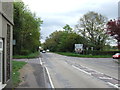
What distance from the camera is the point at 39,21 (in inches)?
2007

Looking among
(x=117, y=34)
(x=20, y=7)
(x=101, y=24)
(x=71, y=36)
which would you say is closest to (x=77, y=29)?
(x=71, y=36)

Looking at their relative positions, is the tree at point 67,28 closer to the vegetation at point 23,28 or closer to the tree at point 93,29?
the tree at point 93,29

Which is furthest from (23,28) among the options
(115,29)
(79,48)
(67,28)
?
(67,28)

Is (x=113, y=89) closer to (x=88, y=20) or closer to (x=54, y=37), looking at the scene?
(x=88, y=20)

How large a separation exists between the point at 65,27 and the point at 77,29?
19.5 m

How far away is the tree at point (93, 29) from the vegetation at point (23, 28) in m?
15.5

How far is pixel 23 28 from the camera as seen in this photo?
4203 centimetres

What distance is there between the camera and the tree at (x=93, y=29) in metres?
56.8

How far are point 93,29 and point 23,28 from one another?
2374cm

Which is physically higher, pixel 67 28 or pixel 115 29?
pixel 67 28

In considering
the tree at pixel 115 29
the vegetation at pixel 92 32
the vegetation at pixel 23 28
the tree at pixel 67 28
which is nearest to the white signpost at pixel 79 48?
the vegetation at pixel 92 32

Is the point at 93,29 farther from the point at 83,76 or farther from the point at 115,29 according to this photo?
the point at 83,76

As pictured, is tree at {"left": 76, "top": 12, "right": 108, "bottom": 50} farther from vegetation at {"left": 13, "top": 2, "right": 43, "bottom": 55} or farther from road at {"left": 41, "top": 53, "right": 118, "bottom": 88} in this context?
road at {"left": 41, "top": 53, "right": 118, "bottom": 88}

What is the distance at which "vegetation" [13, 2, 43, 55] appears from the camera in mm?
38562
